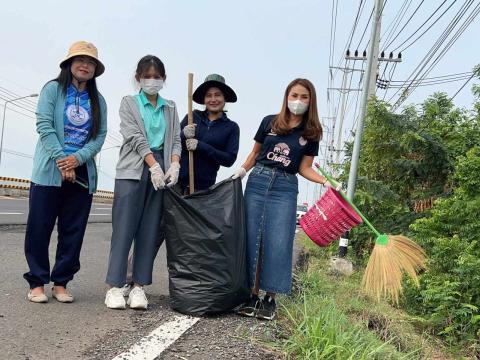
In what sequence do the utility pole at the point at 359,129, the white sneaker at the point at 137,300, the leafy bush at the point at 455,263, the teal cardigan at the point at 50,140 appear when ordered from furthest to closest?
the utility pole at the point at 359,129 → the leafy bush at the point at 455,263 → the white sneaker at the point at 137,300 → the teal cardigan at the point at 50,140

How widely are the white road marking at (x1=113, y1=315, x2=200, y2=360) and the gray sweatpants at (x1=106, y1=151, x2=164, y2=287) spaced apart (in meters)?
0.50

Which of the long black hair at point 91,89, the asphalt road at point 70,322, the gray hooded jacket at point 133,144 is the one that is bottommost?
the asphalt road at point 70,322

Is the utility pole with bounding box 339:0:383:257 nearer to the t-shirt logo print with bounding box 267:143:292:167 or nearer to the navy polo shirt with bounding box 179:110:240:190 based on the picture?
the navy polo shirt with bounding box 179:110:240:190

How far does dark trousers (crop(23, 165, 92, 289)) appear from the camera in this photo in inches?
132

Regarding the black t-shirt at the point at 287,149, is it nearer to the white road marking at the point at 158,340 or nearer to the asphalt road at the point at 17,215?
the white road marking at the point at 158,340

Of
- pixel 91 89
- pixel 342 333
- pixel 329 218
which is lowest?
pixel 342 333

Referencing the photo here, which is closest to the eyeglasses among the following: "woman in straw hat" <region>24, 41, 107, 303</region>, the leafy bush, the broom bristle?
"woman in straw hat" <region>24, 41, 107, 303</region>

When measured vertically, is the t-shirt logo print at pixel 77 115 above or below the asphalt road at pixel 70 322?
above

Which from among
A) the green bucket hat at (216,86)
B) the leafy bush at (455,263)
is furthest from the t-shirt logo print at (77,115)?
the leafy bush at (455,263)

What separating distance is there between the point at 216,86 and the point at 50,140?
1258 mm

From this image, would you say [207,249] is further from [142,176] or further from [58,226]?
[58,226]

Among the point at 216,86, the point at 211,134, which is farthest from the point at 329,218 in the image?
the point at 216,86

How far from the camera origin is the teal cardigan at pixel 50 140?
3275 millimetres

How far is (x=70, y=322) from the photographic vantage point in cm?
298
